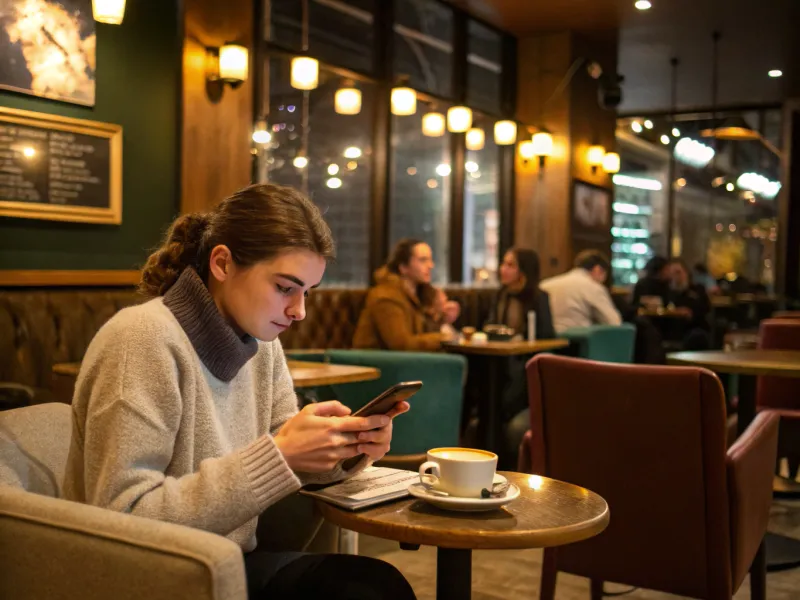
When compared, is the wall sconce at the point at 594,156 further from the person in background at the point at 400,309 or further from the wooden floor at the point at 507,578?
the wooden floor at the point at 507,578

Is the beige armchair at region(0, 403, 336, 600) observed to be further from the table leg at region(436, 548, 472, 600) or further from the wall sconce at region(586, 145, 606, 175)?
the wall sconce at region(586, 145, 606, 175)

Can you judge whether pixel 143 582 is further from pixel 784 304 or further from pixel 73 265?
pixel 784 304

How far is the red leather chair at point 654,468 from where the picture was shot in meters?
2.18

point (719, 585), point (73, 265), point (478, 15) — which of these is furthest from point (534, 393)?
point (478, 15)

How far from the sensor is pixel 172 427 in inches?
57.1

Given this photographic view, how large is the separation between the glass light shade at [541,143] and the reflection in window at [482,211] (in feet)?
1.41

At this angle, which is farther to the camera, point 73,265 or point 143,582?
point 73,265

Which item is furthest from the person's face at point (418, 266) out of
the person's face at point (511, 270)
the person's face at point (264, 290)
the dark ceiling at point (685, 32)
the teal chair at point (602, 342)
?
the dark ceiling at point (685, 32)

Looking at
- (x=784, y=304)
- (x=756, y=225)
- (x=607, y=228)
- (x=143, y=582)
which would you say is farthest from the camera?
(x=756, y=225)

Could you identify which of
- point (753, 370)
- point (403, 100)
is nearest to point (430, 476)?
point (753, 370)

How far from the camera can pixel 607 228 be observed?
31.2 feet

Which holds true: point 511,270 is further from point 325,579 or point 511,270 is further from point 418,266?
point 325,579

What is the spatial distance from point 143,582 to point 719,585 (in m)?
1.54

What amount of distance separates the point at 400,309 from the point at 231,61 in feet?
5.44
